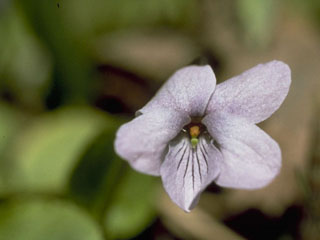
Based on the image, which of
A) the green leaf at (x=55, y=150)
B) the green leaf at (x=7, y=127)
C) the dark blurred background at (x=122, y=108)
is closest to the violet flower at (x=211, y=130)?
the dark blurred background at (x=122, y=108)

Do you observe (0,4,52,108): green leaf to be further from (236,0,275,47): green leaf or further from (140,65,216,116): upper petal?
(140,65,216,116): upper petal

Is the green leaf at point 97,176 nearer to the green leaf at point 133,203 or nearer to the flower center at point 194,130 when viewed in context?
the green leaf at point 133,203

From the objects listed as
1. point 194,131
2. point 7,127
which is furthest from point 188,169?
point 7,127

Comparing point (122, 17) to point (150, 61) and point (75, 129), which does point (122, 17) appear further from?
point (75, 129)

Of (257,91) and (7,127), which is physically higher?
(257,91)

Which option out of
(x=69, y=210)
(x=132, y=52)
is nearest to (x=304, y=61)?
(x=132, y=52)

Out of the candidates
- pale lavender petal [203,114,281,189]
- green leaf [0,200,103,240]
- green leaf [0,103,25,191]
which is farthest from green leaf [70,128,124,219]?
pale lavender petal [203,114,281,189]

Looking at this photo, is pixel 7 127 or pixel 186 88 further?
pixel 7 127

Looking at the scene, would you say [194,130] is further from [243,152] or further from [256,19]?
[256,19]
